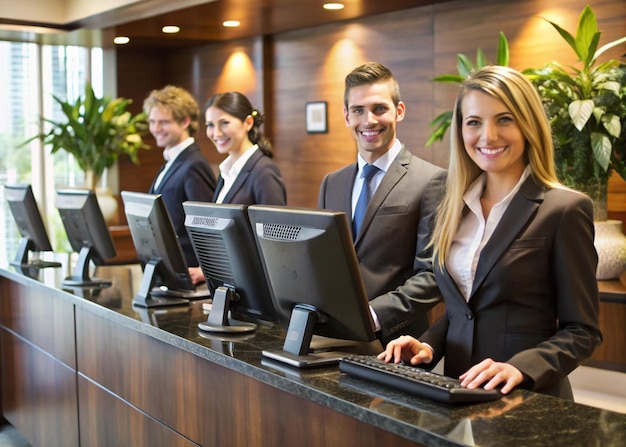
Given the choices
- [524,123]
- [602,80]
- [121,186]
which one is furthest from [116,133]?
[524,123]

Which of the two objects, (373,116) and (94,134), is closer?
(373,116)

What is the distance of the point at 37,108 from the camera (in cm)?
896

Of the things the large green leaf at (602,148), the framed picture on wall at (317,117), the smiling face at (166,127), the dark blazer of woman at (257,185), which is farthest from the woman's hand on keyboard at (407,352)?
the framed picture on wall at (317,117)

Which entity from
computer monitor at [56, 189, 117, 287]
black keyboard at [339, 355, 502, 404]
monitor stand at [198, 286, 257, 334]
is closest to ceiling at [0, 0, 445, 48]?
computer monitor at [56, 189, 117, 287]

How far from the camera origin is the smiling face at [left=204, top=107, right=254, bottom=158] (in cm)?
416

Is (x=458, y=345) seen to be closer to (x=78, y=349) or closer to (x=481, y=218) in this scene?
(x=481, y=218)

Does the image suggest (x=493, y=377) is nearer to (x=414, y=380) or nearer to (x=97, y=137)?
(x=414, y=380)

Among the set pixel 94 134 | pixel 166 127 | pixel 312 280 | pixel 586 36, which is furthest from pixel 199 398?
pixel 94 134

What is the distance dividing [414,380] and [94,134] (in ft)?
22.3

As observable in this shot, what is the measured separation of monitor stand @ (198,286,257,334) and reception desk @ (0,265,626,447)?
2.3 inches

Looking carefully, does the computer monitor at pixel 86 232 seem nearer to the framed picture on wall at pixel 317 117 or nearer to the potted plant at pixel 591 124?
the potted plant at pixel 591 124

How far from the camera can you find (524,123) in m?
2.24

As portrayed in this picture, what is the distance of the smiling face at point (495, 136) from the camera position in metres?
2.25

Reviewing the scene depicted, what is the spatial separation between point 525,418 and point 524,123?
0.79 m
